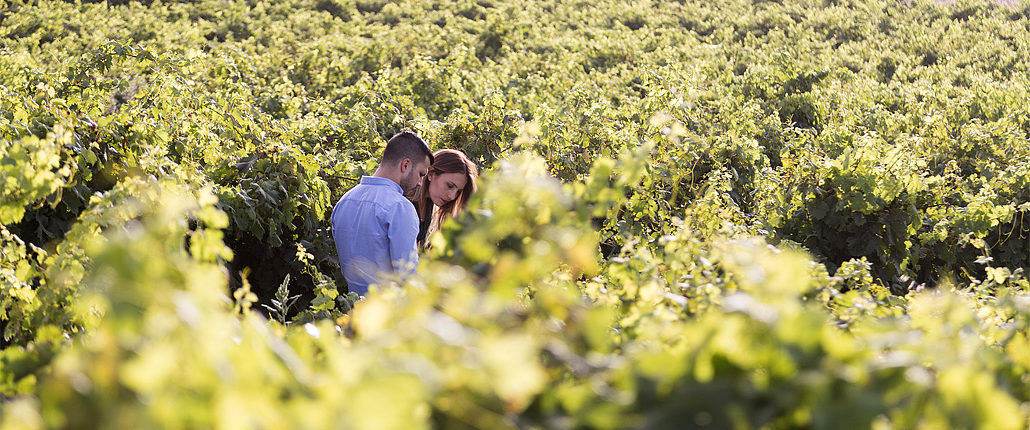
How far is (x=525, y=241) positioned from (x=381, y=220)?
6.43 ft

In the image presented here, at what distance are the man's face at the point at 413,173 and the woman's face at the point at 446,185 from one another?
145mm

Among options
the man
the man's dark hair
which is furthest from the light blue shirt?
the man's dark hair

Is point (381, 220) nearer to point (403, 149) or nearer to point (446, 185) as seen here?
point (403, 149)

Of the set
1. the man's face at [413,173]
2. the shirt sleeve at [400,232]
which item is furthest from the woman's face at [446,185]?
the shirt sleeve at [400,232]

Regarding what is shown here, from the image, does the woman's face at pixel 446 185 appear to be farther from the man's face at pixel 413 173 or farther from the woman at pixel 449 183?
the man's face at pixel 413 173

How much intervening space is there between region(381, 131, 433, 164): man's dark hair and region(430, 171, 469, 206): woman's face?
0.22m

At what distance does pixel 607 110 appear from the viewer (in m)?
6.04

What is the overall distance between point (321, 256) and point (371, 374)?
12.2 feet

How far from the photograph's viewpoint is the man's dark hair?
3.41m

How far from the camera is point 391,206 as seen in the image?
10.5 feet

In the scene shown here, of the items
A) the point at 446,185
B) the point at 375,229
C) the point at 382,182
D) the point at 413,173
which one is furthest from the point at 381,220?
the point at 446,185

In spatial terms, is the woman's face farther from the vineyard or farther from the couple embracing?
the vineyard

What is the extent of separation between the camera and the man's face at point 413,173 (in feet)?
11.2

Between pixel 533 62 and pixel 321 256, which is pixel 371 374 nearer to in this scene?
pixel 321 256
